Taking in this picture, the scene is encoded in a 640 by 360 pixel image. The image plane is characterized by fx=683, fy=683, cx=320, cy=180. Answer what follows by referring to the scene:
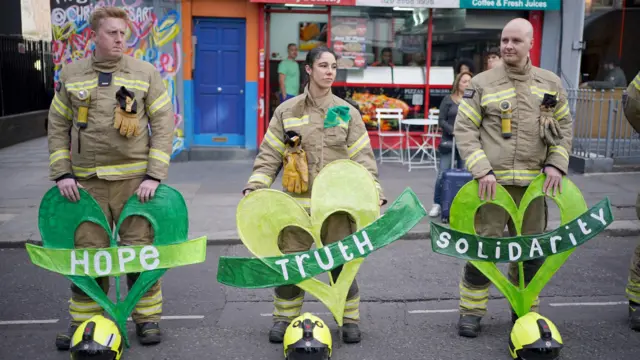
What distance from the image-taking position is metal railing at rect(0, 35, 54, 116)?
52.6 ft

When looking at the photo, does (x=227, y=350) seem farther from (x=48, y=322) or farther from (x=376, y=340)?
(x=48, y=322)

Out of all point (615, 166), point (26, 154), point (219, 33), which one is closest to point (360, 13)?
point (219, 33)

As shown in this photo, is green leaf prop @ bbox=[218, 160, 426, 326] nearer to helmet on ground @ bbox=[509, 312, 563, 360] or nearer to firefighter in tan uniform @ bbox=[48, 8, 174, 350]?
firefighter in tan uniform @ bbox=[48, 8, 174, 350]

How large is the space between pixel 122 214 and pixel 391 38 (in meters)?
9.16

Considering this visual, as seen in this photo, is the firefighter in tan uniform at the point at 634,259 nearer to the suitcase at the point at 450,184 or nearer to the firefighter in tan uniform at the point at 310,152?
the firefighter in tan uniform at the point at 310,152

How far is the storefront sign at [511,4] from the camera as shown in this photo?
489 inches

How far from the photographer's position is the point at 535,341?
423cm

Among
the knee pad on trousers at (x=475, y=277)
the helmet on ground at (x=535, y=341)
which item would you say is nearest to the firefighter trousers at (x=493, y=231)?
the knee pad on trousers at (x=475, y=277)

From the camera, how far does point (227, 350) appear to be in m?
4.63

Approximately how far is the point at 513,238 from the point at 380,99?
845cm

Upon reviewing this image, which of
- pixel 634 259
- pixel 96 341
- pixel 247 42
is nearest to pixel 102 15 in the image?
pixel 96 341

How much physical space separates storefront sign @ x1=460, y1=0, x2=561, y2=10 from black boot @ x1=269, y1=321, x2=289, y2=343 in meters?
9.18

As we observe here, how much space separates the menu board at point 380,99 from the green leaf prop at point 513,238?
27.0 ft

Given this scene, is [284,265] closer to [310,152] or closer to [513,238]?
[310,152]
